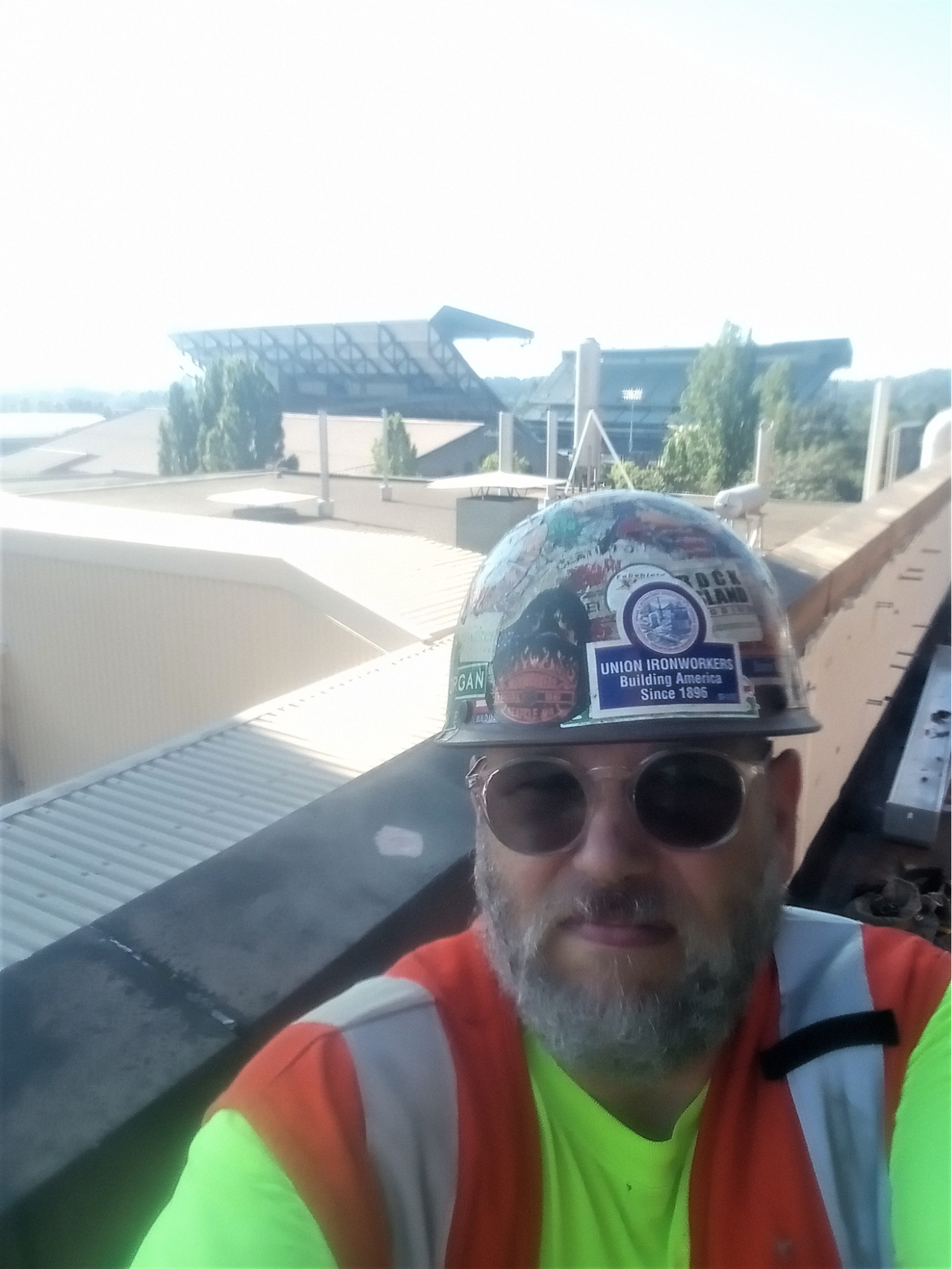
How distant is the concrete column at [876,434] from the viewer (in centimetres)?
791

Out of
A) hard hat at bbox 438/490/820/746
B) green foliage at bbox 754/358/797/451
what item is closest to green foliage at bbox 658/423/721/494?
green foliage at bbox 754/358/797/451

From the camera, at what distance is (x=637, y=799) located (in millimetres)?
1088

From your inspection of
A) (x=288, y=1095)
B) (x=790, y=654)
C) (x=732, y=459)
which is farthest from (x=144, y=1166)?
(x=732, y=459)

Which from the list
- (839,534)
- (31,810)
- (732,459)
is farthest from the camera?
(839,534)

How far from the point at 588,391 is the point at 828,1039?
5.87 ft

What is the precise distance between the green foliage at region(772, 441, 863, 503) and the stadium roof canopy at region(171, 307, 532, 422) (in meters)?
1.67

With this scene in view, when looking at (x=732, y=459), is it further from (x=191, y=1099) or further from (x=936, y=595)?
(x=936, y=595)

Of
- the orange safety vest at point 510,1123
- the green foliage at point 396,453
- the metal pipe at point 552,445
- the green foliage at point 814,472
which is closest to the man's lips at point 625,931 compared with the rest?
the orange safety vest at point 510,1123

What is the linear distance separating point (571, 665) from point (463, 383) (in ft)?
6.02

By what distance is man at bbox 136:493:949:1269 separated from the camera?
897 mm

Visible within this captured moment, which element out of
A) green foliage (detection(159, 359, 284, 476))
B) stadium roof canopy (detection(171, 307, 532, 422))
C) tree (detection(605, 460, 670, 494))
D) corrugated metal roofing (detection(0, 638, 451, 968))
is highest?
stadium roof canopy (detection(171, 307, 532, 422))

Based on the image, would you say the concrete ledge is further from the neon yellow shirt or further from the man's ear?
the neon yellow shirt

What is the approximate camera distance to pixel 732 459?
8.64 ft

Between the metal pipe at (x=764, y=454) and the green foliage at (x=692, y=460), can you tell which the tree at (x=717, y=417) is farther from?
the metal pipe at (x=764, y=454)
